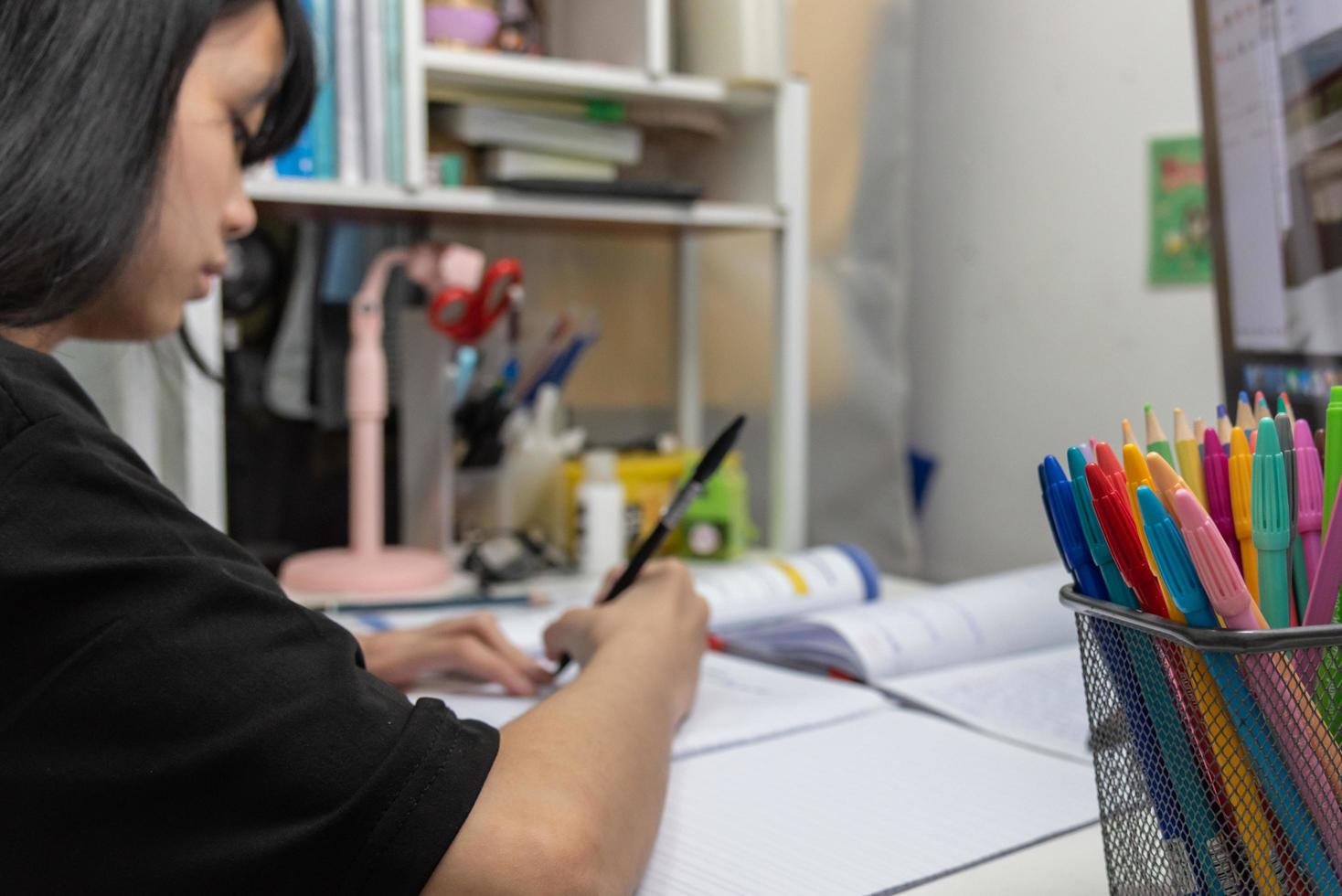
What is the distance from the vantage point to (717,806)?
578 mm

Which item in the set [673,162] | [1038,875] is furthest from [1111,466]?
[673,162]

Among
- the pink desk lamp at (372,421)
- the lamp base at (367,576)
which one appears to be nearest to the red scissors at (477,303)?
the pink desk lamp at (372,421)

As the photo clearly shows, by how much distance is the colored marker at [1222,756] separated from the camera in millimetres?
369

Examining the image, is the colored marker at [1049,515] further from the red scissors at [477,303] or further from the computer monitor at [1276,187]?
the red scissors at [477,303]

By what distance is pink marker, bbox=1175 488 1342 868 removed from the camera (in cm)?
37

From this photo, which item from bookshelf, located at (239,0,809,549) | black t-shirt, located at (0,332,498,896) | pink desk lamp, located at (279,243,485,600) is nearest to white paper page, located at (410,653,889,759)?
black t-shirt, located at (0,332,498,896)

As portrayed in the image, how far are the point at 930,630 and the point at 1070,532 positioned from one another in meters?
0.44

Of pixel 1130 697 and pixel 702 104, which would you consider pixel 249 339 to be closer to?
pixel 702 104

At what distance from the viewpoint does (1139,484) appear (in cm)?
39

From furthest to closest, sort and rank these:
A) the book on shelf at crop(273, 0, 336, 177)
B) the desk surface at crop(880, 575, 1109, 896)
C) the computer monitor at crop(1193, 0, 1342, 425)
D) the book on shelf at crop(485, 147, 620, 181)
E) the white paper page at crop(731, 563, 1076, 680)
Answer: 1. the book on shelf at crop(485, 147, 620, 181)
2. the book on shelf at crop(273, 0, 336, 177)
3. the white paper page at crop(731, 563, 1076, 680)
4. the computer monitor at crop(1193, 0, 1342, 425)
5. the desk surface at crop(880, 575, 1109, 896)

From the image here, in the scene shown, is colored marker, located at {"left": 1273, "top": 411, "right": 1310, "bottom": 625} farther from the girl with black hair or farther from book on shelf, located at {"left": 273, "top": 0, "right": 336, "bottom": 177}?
book on shelf, located at {"left": 273, "top": 0, "right": 336, "bottom": 177}

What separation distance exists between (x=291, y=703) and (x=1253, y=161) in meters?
0.55

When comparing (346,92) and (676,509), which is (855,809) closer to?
(676,509)

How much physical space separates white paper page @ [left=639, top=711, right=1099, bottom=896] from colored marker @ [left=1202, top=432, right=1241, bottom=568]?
0.63 feet
